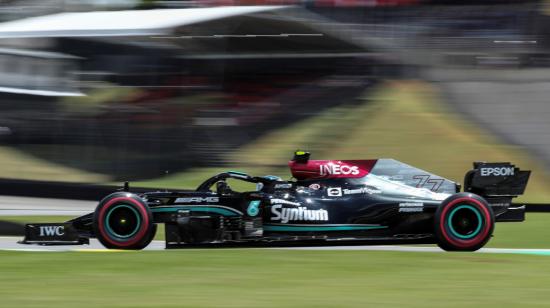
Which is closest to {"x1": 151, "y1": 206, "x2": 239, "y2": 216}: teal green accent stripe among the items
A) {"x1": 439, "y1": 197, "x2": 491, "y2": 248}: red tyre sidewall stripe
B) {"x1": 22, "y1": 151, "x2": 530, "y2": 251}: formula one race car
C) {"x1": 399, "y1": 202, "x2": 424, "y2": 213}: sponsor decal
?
{"x1": 22, "y1": 151, "x2": 530, "y2": 251}: formula one race car

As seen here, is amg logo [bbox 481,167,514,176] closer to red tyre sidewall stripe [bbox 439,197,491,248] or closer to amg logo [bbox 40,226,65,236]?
red tyre sidewall stripe [bbox 439,197,491,248]

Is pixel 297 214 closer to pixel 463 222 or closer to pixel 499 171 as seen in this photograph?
pixel 463 222

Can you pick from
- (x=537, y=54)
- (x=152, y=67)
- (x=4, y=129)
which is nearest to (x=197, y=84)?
(x=152, y=67)

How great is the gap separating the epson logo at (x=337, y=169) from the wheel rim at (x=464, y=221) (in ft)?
3.73

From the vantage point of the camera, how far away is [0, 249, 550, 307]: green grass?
7207 millimetres

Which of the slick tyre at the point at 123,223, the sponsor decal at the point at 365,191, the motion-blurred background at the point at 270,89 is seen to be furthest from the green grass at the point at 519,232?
the motion-blurred background at the point at 270,89

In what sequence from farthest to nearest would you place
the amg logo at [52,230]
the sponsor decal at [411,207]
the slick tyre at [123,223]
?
the amg logo at [52,230] → the slick tyre at [123,223] → the sponsor decal at [411,207]

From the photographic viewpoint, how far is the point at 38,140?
21.8m

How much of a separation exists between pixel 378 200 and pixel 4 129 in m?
14.4

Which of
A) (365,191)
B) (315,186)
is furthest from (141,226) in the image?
(365,191)

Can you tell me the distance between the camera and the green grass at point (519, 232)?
11.9 meters

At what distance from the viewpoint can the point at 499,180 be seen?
10453 mm

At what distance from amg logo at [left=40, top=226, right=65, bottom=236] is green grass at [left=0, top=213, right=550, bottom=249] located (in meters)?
2.20

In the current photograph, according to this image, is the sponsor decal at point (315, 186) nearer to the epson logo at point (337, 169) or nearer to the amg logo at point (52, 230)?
the epson logo at point (337, 169)
